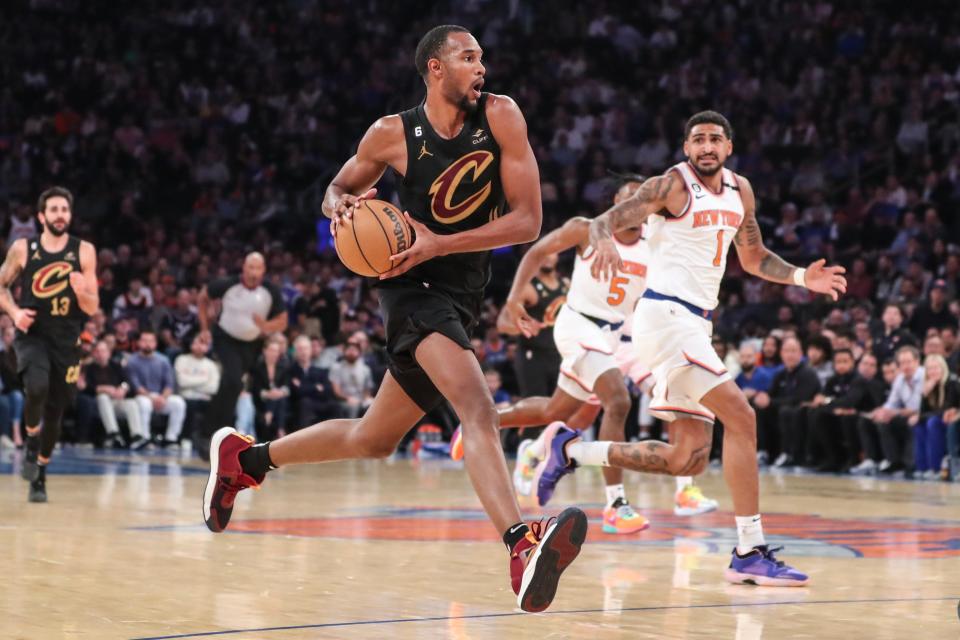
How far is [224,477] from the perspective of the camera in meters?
5.96

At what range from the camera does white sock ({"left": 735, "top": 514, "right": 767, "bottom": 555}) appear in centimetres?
612

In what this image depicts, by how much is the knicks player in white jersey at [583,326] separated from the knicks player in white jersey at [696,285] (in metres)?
1.44

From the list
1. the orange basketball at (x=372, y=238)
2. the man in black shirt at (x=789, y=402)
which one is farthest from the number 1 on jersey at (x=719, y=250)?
the man in black shirt at (x=789, y=402)

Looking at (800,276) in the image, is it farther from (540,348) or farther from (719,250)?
(540,348)

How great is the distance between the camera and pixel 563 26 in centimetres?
2478

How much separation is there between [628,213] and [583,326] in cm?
248

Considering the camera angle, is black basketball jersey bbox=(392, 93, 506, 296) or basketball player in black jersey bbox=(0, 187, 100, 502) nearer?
black basketball jersey bbox=(392, 93, 506, 296)

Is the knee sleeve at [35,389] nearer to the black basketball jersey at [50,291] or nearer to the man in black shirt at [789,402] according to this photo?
the black basketball jersey at [50,291]

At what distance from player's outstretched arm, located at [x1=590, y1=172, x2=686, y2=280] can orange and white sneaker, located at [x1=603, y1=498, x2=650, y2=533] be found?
1969mm

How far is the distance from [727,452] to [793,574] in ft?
2.08

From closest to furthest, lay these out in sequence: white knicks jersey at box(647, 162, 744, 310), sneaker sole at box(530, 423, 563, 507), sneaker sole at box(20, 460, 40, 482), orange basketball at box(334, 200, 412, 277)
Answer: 1. orange basketball at box(334, 200, 412, 277)
2. white knicks jersey at box(647, 162, 744, 310)
3. sneaker sole at box(530, 423, 563, 507)
4. sneaker sole at box(20, 460, 40, 482)

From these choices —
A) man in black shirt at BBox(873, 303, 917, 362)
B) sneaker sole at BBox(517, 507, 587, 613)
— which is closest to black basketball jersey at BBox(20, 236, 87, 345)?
sneaker sole at BBox(517, 507, 587, 613)

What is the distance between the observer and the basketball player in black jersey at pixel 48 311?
365 inches

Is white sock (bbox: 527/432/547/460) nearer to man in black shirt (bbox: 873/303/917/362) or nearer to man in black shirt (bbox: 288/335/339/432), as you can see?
man in black shirt (bbox: 873/303/917/362)
